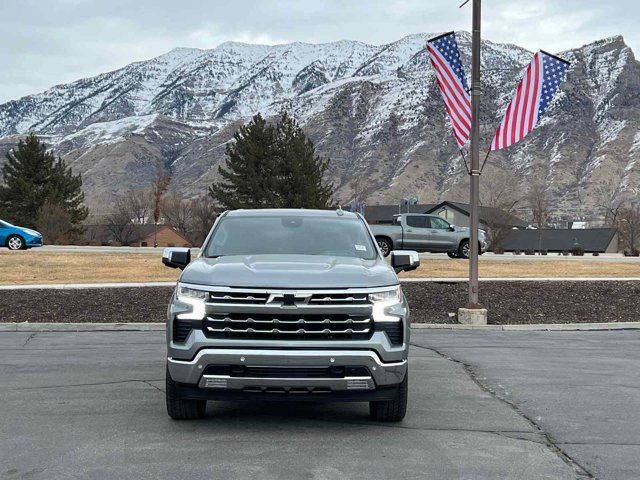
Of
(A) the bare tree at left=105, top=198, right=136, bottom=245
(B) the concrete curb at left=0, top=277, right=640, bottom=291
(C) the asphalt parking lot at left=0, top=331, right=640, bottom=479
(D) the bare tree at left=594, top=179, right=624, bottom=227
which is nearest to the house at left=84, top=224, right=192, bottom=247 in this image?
(A) the bare tree at left=105, top=198, right=136, bottom=245

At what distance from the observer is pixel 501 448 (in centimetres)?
589

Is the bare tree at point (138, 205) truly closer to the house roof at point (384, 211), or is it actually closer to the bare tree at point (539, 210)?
the house roof at point (384, 211)

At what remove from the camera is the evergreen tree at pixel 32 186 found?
66562mm

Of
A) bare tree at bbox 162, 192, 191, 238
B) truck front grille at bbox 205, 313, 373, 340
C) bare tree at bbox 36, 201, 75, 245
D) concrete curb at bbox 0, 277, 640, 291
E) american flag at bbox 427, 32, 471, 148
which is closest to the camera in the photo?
truck front grille at bbox 205, 313, 373, 340

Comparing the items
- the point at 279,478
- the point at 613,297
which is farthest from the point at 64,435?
the point at 613,297

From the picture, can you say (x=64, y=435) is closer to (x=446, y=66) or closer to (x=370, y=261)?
(x=370, y=261)

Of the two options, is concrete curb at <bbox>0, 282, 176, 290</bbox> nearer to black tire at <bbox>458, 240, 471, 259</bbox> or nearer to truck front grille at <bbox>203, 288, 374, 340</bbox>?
black tire at <bbox>458, 240, 471, 259</bbox>

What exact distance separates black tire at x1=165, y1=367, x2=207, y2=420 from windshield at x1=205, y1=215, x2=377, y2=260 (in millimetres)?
1417

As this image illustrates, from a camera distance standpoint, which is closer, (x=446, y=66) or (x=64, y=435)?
(x=64, y=435)

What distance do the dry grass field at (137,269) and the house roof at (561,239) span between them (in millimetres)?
85157

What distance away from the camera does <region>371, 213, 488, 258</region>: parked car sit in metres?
28.4

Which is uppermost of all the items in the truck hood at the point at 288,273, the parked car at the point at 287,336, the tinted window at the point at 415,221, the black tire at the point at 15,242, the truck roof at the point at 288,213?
the truck roof at the point at 288,213

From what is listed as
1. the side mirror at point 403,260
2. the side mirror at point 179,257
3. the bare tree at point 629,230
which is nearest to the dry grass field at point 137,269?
the side mirror at point 179,257

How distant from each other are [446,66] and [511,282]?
6644mm
